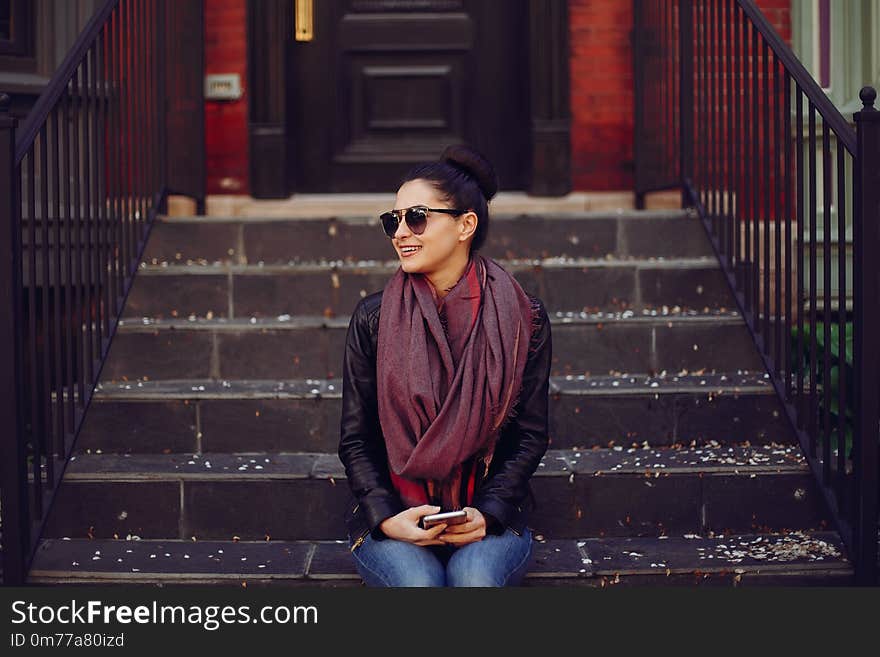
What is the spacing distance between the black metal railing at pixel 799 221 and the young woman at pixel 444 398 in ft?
3.54

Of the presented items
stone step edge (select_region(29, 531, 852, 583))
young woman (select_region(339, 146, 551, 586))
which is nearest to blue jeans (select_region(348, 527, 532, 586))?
young woman (select_region(339, 146, 551, 586))

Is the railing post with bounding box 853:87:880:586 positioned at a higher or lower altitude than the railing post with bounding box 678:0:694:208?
lower

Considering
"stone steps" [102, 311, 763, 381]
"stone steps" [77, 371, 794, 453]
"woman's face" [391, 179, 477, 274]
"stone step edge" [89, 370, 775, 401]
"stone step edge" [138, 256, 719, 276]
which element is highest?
"woman's face" [391, 179, 477, 274]

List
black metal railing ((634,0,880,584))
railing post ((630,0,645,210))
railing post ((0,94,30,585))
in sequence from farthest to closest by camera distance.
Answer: railing post ((630,0,645,210)) → black metal railing ((634,0,880,584)) → railing post ((0,94,30,585))

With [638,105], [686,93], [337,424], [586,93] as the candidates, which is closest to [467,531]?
[337,424]

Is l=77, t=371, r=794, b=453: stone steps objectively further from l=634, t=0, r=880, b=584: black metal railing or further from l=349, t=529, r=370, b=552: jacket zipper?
l=349, t=529, r=370, b=552: jacket zipper

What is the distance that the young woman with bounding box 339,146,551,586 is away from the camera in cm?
275

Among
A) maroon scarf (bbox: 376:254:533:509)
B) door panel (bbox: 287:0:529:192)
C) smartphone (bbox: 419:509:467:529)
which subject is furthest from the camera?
door panel (bbox: 287:0:529:192)

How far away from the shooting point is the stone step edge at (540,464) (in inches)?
142

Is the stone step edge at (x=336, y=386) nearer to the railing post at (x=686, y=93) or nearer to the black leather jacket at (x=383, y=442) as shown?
the black leather jacket at (x=383, y=442)

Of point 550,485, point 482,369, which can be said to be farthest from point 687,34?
point 482,369

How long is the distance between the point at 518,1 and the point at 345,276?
2.20m

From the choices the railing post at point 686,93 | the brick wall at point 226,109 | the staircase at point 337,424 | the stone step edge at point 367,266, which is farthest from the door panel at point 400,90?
the stone step edge at point 367,266

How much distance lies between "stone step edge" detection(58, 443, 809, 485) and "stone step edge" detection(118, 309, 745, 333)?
570 mm
